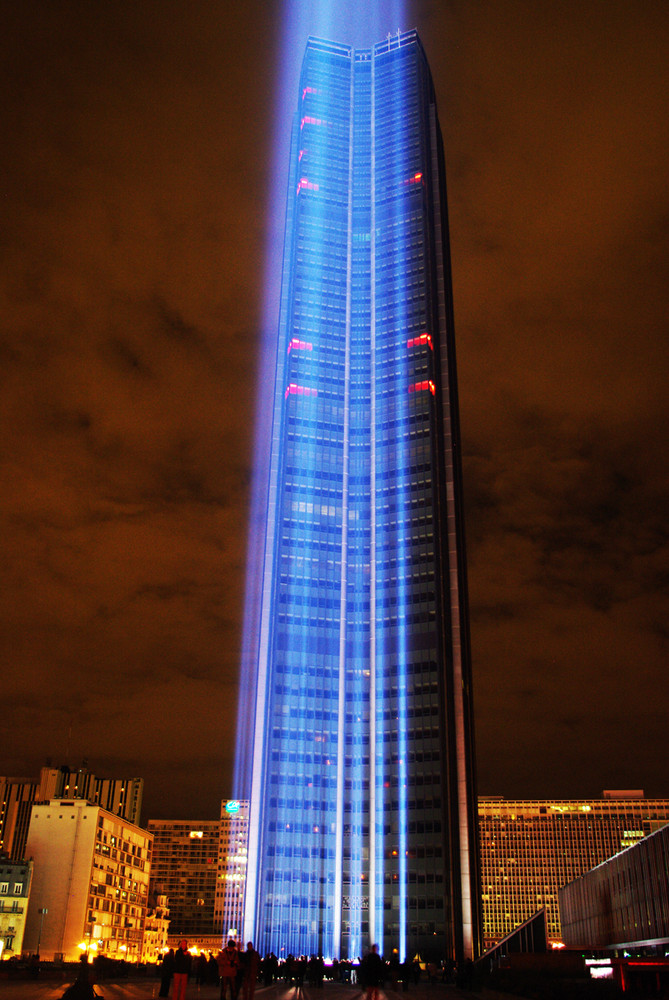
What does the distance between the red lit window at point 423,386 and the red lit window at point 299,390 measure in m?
17.6

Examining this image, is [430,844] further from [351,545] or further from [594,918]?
[594,918]

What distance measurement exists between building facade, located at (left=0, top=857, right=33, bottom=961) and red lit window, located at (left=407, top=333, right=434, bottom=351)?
338 feet

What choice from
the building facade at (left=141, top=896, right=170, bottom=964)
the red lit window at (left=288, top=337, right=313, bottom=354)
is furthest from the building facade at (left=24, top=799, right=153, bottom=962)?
the red lit window at (left=288, top=337, right=313, bottom=354)

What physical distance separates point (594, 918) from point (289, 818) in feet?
223

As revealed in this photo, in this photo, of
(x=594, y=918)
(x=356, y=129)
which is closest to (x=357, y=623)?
(x=594, y=918)

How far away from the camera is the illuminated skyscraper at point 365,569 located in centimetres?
12350

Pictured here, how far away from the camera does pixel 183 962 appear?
21.5m

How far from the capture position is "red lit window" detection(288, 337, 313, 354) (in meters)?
158

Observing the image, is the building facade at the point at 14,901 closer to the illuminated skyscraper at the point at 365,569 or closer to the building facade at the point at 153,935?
the illuminated skyscraper at the point at 365,569

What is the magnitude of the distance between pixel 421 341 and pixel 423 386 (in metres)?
9.09

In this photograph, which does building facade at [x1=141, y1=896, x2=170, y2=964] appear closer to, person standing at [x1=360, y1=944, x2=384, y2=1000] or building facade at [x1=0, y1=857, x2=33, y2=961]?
building facade at [x1=0, y1=857, x2=33, y2=961]

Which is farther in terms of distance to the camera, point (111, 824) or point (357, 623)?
point (357, 623)

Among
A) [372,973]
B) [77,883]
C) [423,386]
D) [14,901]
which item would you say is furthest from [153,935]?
[372,973]

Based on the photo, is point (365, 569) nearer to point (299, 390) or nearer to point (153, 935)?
point (299, 390)
